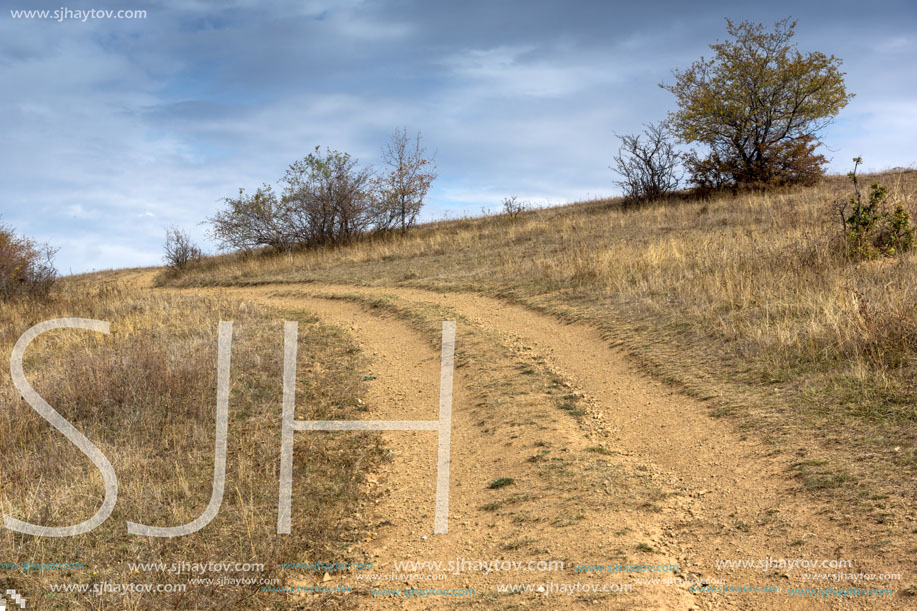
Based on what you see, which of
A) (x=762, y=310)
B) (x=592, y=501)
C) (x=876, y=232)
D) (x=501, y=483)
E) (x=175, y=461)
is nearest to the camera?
(x=592, y=501)

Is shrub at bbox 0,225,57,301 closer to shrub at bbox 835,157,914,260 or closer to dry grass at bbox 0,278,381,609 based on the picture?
dry grass at bbox 0,278,381,609

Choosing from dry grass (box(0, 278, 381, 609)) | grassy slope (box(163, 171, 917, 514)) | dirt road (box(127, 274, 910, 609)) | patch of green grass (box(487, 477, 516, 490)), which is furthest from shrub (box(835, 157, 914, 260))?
dry grass (box(0, 278, 381, 609))

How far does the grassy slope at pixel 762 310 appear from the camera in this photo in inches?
226

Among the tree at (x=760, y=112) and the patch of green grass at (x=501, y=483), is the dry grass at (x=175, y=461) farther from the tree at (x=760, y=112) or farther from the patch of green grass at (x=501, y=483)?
the tree at (x=760, y=112)

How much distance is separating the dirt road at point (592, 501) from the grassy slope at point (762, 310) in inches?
20.6

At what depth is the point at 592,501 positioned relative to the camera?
16.7 feet

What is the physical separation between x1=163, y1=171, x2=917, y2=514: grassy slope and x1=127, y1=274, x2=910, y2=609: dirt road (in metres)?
0.52

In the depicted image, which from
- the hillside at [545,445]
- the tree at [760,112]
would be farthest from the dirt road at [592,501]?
the tree at [760,112]

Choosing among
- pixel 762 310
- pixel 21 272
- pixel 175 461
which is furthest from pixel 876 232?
pixel 21 272

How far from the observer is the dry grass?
4.77 m

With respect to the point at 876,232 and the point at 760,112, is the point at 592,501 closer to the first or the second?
the point at 876,232

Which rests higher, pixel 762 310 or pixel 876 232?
pixel 876 232

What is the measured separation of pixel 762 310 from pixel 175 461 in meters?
7.75

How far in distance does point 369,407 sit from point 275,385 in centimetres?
145
